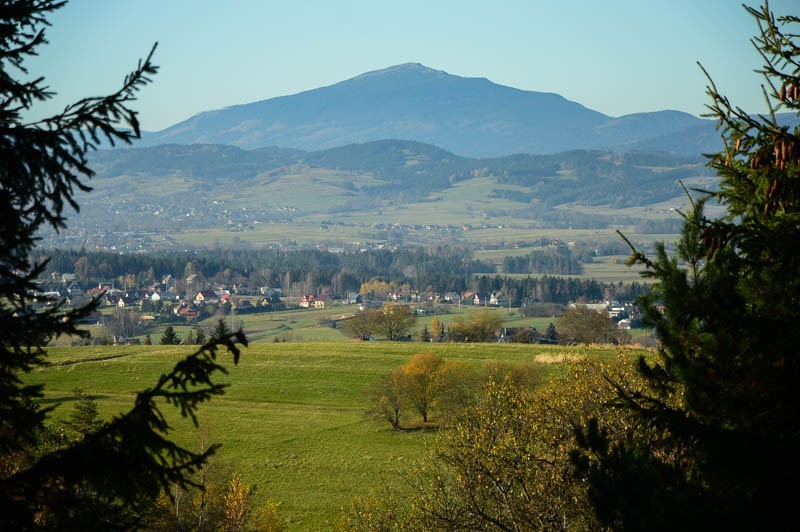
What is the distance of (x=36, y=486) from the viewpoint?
5.70 meters

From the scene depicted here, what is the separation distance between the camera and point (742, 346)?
8.30m

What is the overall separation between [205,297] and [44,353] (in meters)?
134

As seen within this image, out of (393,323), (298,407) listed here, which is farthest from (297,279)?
(298,407)

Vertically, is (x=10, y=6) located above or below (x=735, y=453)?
above

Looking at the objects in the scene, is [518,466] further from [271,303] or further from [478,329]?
[271,303]

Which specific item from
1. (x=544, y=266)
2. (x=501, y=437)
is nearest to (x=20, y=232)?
(x=501, y=437)

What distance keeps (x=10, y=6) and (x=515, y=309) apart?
401 ft

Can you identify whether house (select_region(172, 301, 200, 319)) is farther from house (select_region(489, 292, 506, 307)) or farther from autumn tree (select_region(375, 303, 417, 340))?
house (select_region(489, 292, 506, 307))

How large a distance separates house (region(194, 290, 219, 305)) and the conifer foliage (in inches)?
4993

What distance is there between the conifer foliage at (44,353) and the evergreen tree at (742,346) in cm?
442

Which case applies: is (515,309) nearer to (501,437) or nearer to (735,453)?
(501,437)

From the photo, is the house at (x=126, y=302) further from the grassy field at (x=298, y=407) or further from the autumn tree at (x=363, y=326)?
the grassy field at (x=298, y=407)

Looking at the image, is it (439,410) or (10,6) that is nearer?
(10,6)

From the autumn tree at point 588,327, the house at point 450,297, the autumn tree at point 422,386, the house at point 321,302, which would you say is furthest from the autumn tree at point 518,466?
the house at point 450,297
